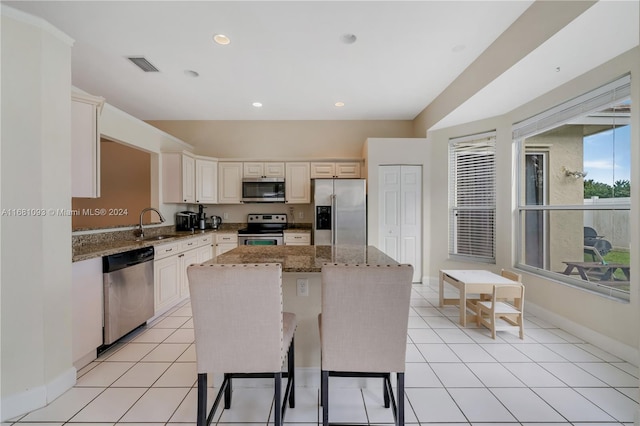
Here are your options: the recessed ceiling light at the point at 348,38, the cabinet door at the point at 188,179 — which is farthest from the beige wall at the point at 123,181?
the recessed ceiling light at the point at 348,38

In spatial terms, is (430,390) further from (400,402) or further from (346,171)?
(346,171)

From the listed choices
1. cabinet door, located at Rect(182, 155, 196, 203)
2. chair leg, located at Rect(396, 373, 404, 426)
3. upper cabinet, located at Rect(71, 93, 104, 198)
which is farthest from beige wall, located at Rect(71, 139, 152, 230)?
chair leg, located at Rect(396, 373, 404, 426)

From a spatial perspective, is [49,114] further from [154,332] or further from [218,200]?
[218,200]

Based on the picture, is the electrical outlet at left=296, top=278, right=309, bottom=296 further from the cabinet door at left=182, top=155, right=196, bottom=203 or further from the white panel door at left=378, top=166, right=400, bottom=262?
the cabinet door at left=182, top=155, right=196, bottom=203

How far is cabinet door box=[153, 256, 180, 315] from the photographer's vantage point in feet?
9.77

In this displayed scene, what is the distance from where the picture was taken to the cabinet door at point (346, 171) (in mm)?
4711

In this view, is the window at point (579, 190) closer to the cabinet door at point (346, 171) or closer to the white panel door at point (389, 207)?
the white panel door at point (389, 207)

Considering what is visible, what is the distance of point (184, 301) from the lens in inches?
144

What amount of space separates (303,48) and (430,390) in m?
3.15

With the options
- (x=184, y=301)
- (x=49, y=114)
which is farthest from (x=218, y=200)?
(x=49, y=114)

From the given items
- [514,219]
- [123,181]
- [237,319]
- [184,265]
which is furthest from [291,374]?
[123,181]

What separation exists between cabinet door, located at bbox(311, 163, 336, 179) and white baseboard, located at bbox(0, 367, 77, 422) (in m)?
3.79

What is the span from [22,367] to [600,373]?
4.06 meters

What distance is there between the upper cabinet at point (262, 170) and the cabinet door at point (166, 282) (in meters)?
1.96
